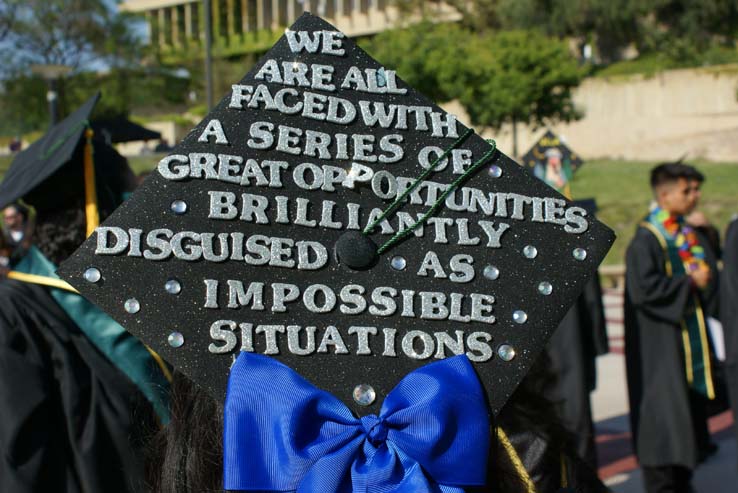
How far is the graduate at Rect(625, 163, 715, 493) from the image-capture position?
5.23 m

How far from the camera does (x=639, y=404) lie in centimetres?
543

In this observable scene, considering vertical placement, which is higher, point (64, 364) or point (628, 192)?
point (64, 364)

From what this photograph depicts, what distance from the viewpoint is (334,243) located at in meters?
1.28

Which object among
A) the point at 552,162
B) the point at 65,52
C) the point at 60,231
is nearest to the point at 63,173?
the point at 60,231

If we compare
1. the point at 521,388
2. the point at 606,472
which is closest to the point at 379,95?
the point at 521,388

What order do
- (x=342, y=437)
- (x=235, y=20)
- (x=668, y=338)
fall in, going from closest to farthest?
(x=342, y=437) < (x=668, y=338) < (x=235, y=20)

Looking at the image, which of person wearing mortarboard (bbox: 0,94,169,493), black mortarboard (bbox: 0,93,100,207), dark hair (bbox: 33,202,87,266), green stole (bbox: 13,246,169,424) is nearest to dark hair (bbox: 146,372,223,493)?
person wearing mortarboard (bbox: 0,94,169,493)

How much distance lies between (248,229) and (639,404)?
15.4 ft

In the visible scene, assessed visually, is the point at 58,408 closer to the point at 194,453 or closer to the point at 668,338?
the point at 194,453

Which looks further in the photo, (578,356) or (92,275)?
(578,356)

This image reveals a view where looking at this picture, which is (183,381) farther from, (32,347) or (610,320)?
(610,320)

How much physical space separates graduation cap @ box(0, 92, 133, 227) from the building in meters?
46.7

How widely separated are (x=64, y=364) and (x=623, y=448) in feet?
16.8

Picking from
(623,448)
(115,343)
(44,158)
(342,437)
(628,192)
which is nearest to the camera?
(342,437)
